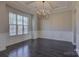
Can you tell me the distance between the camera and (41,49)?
7.23 ft

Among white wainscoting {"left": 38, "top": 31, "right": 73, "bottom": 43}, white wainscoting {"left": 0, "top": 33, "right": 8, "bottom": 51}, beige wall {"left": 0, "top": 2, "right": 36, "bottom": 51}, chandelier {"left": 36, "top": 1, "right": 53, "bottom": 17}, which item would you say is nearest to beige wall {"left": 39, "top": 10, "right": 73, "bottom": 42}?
white wainscoting {"left": 38, "top": 31, "right": 73, "bottom": 43}

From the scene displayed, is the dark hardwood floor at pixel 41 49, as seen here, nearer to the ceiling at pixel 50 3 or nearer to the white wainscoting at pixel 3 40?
the white wainscoting at pixel 3 40

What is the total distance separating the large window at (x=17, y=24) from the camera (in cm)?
207

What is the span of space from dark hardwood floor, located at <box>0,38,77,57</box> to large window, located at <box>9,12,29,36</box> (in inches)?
11.4

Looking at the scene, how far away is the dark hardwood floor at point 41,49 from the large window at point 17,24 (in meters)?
0.29

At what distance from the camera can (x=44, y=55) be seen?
205cm

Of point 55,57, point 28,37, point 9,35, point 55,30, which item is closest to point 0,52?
point 9,35

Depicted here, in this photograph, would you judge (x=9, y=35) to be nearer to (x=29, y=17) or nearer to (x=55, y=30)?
(x=29, y=17)

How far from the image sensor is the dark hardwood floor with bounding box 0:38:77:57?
2.05 meters

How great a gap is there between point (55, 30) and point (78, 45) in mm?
695

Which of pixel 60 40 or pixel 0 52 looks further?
pixel 60 40

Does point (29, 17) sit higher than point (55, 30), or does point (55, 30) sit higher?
point (29, 17)

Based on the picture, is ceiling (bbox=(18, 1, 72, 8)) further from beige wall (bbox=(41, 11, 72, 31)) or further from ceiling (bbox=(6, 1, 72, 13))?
beige wall (bbox=(41, 11, 72, 31))

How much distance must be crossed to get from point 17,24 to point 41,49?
33.0 inches
